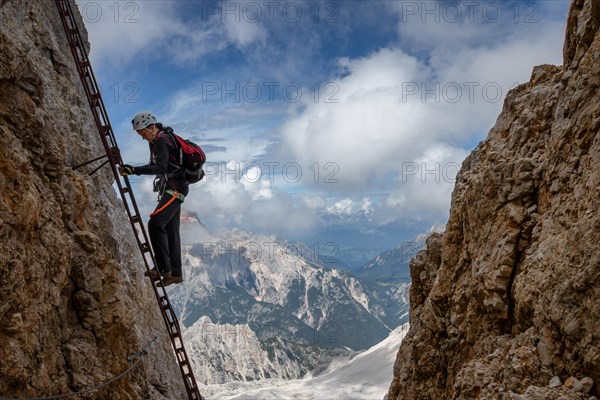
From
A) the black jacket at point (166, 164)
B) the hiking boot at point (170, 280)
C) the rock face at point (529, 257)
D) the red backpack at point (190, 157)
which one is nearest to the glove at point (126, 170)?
the black jacket at point (166, 164)

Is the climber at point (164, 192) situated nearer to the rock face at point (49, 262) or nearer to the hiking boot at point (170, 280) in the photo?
the hiking boot at point (170, 280)

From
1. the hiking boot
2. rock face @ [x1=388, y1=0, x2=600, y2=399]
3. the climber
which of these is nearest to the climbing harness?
the climber

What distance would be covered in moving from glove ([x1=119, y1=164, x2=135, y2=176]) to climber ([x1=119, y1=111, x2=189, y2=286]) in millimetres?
150

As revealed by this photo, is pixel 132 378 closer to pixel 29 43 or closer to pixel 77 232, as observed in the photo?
pixel 77 232

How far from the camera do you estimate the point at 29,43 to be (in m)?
16.3

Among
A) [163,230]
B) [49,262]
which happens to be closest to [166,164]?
[163,230]

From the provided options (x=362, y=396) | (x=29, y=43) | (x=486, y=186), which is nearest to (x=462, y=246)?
(x=486, y=186)

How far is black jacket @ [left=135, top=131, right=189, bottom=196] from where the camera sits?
1414 centimetres

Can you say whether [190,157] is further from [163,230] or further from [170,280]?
[170,280]

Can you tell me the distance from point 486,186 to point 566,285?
6.46m

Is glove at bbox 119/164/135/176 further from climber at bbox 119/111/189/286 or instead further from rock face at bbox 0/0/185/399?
rock face at bbox 0/0/185/399

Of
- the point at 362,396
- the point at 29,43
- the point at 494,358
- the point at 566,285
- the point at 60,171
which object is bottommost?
the point at 362,396

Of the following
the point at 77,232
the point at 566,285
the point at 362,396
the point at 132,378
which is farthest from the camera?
the point at 362,396

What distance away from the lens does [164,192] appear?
609 inches
